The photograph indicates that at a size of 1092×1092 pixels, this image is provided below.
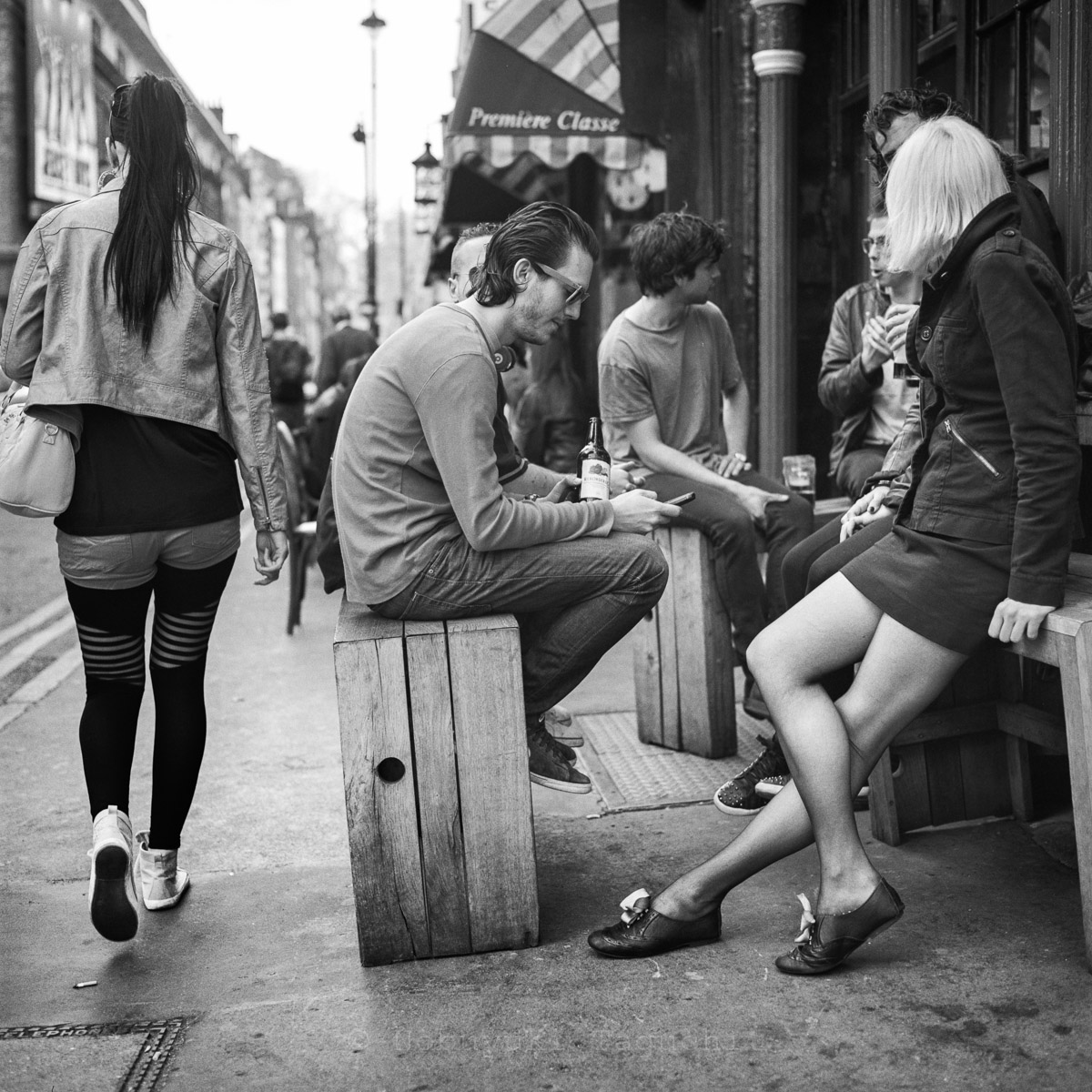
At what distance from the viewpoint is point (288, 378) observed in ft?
48.6

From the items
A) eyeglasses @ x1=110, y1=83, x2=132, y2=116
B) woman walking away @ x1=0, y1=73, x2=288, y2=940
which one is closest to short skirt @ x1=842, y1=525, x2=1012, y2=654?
woman walking away @ x1=0, y1=73, x2=288, y2=940

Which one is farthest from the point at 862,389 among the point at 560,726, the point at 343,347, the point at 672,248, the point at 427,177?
the point at 427,177

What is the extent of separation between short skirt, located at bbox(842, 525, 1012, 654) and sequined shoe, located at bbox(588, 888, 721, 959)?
86cm

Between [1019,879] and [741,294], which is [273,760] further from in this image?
[741,294]

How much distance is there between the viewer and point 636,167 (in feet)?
→ 30.0

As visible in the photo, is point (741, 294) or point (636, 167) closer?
point (741, 294)

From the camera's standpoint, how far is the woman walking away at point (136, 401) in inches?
129

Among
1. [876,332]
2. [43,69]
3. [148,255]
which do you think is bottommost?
[876,332]

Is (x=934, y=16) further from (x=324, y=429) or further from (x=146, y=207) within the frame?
(x=324, y=429)

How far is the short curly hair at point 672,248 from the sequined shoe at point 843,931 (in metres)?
2.59

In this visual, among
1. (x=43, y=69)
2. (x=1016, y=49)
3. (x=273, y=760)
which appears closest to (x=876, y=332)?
(x=1016, y=49)

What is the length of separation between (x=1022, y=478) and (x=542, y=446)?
20.7 feet

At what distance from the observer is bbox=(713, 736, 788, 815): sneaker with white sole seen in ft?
13.5

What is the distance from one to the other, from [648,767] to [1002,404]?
2.27 m
